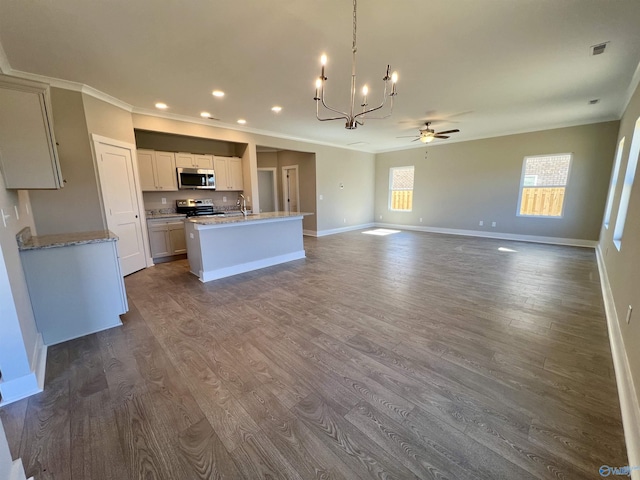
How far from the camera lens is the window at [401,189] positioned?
8.70 m

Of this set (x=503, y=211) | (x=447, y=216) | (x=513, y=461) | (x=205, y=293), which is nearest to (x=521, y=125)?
(x=503, y=211)

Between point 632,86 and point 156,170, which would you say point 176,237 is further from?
point 632,86

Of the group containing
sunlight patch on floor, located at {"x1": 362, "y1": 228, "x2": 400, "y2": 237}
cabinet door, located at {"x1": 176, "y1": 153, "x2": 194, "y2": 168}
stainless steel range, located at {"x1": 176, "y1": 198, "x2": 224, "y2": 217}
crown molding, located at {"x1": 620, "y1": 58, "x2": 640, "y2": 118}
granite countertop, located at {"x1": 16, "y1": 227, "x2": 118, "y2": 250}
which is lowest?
sunlight patch on floor, located at {"x1": 362, "y1": 228, "x2": 400, "y2": 237}

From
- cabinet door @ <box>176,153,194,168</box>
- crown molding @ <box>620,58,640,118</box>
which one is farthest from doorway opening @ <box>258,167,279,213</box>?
crown molding @ <box>620,58,640,118</box>

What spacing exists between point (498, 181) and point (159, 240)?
8274 mm

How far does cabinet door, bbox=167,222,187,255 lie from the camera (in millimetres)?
5168

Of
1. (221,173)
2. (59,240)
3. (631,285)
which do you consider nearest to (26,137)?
(59,240)

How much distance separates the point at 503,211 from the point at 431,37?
19.7 feet

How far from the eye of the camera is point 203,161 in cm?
554

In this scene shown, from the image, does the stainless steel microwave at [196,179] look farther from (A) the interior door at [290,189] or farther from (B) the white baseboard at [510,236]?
(B) the white baseboard at [510,236]

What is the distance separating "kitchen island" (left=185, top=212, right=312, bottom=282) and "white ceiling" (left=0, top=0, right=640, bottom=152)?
6.17 ft

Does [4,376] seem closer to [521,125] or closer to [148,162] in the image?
[148,162]

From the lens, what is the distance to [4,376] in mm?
1667

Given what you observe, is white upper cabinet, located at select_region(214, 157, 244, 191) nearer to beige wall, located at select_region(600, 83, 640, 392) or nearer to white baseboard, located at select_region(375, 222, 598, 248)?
white baseboard, located at select_region(375, 222, 598, 248)
